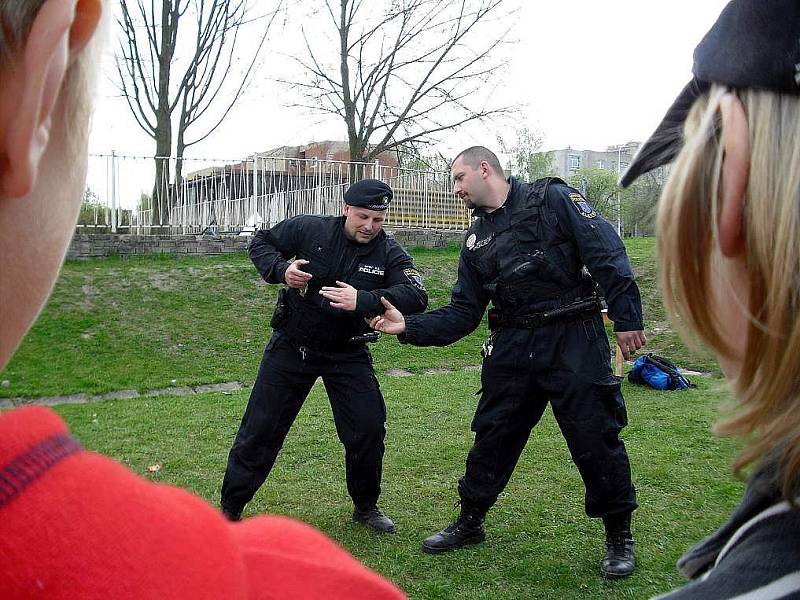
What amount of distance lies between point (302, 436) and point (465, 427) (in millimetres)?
1635

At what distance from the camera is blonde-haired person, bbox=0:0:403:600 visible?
1.56ft

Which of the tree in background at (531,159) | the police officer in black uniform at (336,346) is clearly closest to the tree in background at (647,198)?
the police officer in black uniform at (336,346)

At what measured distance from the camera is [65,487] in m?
0.50

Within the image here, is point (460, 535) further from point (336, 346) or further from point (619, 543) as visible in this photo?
point (336, 346)

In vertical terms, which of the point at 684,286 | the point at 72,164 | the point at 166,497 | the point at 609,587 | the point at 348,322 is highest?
the point at 72,164

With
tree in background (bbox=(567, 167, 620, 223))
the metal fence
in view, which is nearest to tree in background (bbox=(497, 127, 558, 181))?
tree in background (bbox=(567, 167, 620, 223))

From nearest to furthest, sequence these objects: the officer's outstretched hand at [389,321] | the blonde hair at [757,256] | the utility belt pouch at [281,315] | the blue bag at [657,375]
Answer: the blonde hair at [757,256] → the officer's outstretched hand at [389,321] → the utility belt pouch at [281,315] → the blue bag at [657,375]

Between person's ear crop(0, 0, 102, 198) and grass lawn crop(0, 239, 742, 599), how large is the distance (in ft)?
3.06

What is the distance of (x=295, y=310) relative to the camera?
192 inches

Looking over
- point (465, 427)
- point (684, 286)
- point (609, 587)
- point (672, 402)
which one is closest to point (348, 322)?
point (609, 587)

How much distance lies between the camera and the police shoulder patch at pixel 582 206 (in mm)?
4238

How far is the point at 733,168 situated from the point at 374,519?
432 centimetres

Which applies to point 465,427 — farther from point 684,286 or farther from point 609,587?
point 684,286

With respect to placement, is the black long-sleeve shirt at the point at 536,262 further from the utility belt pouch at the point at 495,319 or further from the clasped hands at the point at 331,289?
the clasped hands at the point at 331,289
